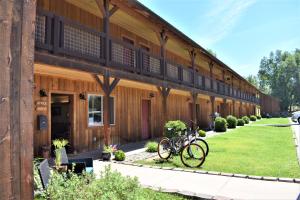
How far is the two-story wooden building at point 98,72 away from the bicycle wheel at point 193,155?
105 inches

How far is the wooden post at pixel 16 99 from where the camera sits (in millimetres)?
1851

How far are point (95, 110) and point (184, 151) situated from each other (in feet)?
15.2

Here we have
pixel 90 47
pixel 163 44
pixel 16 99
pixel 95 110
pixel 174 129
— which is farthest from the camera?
pixel 163 44

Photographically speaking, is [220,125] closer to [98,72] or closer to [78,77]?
[78,77]

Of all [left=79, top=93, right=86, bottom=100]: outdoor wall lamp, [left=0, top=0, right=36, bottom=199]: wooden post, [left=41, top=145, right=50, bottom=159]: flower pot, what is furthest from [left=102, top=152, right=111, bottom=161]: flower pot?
[left=0, top=0, right=36, bottom=199]: wooden post

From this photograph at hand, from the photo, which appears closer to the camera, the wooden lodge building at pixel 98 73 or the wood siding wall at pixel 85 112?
the wooden lodge building at pixel 98 73

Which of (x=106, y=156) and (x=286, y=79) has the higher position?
(x=286, y=79)

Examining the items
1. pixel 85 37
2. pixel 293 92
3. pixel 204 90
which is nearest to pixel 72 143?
pixel 85 37

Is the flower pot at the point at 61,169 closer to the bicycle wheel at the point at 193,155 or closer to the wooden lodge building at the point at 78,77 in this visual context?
the wooden lodge building at the point at 78,77

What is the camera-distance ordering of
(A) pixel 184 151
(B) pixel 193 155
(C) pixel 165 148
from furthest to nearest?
1. (A) pixel 184 151
2. (C) pixel 165 148
3. (B) pixel 193 155

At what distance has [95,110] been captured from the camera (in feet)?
43.0

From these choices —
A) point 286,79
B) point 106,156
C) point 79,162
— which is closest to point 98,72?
point 106,156

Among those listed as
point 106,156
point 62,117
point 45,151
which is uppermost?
point 62,117

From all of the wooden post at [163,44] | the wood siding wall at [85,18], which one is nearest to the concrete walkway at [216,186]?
the wood siding wall at [85,18]
